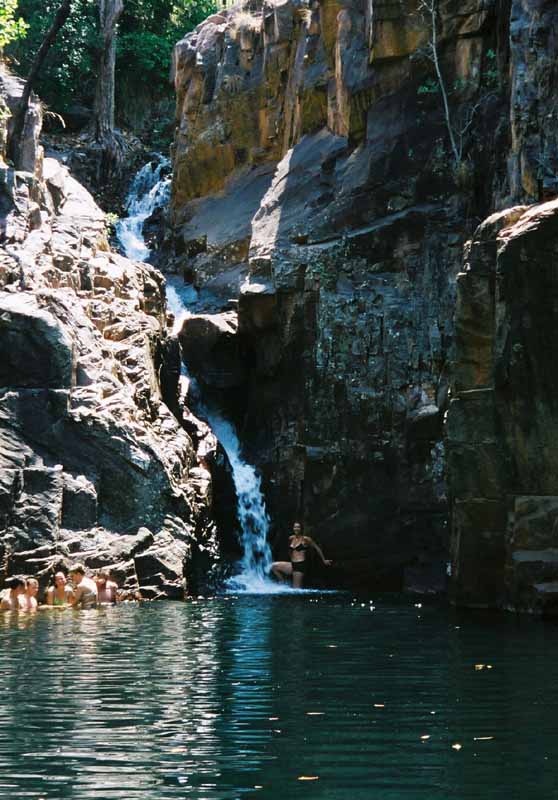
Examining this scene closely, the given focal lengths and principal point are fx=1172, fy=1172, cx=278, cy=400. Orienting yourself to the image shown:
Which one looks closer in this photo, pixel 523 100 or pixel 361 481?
pixel 523 100

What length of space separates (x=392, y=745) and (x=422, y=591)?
66.4 feet

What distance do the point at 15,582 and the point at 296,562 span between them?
28.5 feet

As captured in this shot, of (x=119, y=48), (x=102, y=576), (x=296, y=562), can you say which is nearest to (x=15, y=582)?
(x=102, y=576)

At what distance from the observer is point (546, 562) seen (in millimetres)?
20516

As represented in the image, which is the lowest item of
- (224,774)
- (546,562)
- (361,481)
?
(224,774)

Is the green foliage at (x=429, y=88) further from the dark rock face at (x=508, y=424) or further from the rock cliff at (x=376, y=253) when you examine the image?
the dark rock face at (x=508, y=424)

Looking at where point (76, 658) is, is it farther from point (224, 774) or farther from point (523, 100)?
point (523, 100)

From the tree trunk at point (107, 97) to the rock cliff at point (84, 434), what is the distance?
58.3 feet

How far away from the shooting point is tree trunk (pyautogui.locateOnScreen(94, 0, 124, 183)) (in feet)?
158

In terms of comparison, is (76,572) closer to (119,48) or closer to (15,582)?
(15,582)

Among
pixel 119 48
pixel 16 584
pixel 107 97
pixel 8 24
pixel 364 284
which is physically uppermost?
pixel 119 48

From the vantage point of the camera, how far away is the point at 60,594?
2366 cm

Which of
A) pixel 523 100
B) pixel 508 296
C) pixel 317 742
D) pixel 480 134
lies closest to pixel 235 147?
pixel 480 134

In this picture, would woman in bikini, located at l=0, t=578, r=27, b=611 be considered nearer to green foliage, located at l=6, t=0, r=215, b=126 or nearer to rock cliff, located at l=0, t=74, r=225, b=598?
rock cliff, located at l=0, t=74, r=225, b=598
